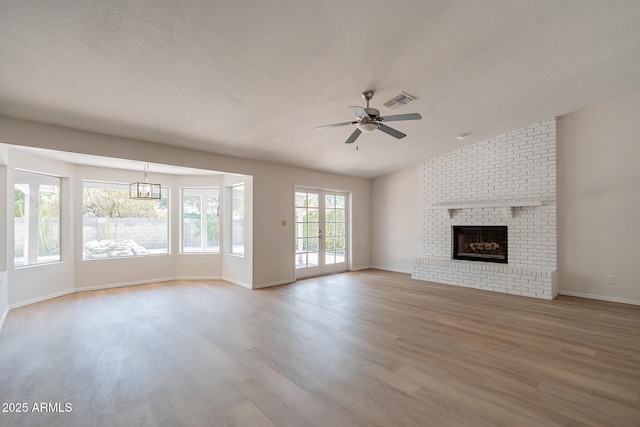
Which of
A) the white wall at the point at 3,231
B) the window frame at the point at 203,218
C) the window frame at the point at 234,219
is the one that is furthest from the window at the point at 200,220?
the white wall at the point at 3,231

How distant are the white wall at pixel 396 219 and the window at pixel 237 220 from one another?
3642 millimetres

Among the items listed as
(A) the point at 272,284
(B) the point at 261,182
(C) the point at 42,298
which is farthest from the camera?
(A) the point at 272,284

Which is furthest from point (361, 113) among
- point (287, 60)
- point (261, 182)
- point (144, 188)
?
point (144, 188)

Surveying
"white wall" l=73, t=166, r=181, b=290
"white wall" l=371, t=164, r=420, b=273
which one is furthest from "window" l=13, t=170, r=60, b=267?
"white wall" l=371, t=164, r=420, b=273

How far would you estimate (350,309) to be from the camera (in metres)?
4.27

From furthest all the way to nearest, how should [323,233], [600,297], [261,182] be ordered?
[323,233] → [261,182] → [600,297]

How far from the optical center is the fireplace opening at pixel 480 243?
577 centimetres

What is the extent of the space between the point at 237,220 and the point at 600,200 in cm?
656

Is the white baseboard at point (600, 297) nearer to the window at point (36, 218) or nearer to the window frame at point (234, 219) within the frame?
the window frame at point (234, 219)

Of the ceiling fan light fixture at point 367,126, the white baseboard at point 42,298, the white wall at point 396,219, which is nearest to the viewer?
the ceiling fan light fixture at point 367,126

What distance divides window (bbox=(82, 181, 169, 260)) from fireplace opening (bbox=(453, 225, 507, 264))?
6.33m

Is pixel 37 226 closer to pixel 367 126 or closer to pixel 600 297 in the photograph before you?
pixel 367 126

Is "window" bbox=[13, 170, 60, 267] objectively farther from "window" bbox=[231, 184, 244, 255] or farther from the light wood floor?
"window" bbox=[231, 184, 244, 255]

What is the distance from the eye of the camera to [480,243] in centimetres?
604
